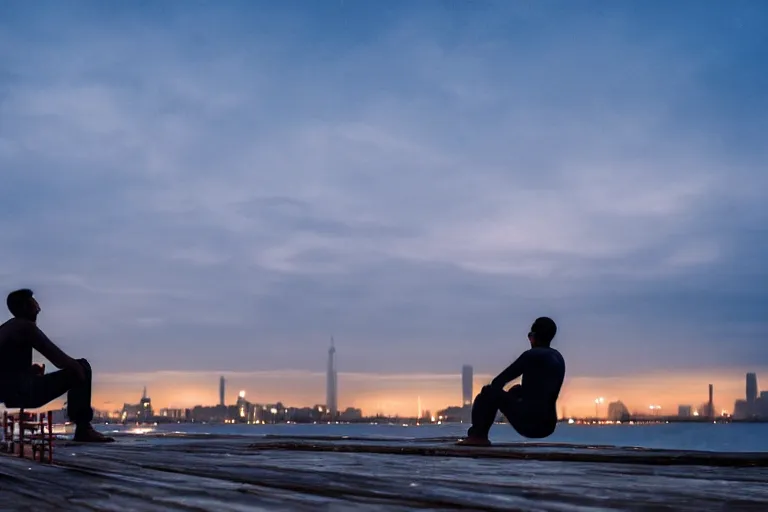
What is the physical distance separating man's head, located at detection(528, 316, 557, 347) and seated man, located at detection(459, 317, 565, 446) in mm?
15

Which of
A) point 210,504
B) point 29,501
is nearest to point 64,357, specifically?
point 29,501

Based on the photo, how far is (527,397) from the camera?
1273 centimetres

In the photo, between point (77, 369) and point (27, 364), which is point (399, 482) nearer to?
point (77, 369)

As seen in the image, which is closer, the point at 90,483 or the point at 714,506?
the point at 714,506

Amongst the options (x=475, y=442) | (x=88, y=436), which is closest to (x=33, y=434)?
(x=88, y=436)

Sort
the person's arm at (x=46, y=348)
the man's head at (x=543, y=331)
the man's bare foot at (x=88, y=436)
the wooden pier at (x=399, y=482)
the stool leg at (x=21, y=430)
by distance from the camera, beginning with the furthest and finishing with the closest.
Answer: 1. the man's bare foot at (x=88, y=436)
2. the man's head at (x=543, y=331)
3. the stool leg at (x=21, y=430)
4. the person's arm at (x=46, y=348)
5. the wooden pier at (x=399, y=482)

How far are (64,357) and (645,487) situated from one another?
8.14m

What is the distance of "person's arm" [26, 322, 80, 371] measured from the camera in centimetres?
1217

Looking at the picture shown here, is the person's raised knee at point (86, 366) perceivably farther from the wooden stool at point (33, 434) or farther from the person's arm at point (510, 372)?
the person's arm at point (510, 372)

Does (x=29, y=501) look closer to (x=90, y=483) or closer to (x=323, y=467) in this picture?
(x=90, y=483)

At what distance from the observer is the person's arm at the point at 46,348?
12.2 m

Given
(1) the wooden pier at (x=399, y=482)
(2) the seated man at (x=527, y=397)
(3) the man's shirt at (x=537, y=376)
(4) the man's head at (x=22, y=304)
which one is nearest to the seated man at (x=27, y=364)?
(4) the man's head at (x=22, y=304)

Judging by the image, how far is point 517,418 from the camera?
12688mm

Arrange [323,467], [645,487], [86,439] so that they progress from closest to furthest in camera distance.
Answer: [645,487] < [323,467] < [86,439]
